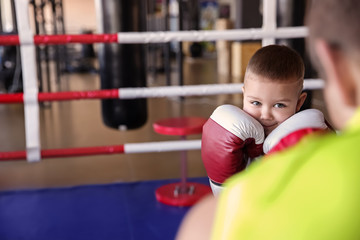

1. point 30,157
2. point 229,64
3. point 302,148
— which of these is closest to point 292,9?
point 30,157

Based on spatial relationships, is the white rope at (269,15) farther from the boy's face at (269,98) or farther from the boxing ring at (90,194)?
the boy's face at (269,98)

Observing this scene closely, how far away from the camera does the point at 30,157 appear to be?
6.24 feet

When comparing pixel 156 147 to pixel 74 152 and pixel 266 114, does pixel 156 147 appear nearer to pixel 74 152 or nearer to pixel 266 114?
pixel 74 152

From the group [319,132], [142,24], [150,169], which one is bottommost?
[150,169]

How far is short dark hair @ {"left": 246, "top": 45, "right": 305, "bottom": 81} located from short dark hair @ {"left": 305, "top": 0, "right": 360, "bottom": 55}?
2.38 ft

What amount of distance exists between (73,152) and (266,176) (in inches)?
61.7

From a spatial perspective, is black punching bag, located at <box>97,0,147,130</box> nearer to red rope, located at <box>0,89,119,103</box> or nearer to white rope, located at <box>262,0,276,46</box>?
red rope, located at <box>0,89,119,103</box>

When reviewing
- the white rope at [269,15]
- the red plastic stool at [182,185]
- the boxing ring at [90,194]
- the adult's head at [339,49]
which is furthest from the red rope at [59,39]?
the adult's head at [339,49]

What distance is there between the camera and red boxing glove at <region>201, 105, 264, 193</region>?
112 centimetres

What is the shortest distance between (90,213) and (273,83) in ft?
3.48

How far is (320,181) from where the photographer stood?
16.6 inches

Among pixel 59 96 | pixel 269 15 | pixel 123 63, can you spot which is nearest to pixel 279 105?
pixel 269 15

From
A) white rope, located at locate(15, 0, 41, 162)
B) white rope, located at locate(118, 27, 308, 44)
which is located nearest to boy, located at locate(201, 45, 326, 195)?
white rope, located at locate(118, 27, 308, 44)

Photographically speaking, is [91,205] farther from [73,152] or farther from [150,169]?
[150,169]
